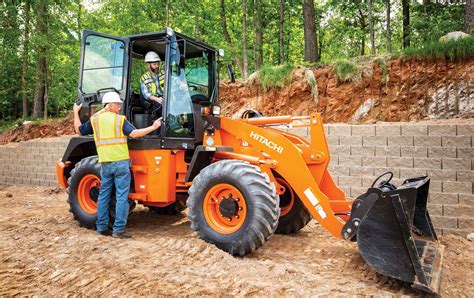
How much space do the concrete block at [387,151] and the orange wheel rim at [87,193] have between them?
4399 mm

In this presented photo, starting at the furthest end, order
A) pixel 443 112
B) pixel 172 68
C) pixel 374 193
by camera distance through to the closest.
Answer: pixel 443 112, pixel 172 68, pixel 374 193

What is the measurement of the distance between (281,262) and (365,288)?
104cm

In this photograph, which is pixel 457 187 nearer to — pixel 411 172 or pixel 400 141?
pixel 411 172

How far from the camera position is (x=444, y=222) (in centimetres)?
542

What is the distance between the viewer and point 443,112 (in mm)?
7527

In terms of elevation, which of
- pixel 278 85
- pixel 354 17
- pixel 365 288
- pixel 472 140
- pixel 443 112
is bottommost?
pixel 365 288

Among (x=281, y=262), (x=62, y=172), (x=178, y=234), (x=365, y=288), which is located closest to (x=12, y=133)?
(x=62, y=172)

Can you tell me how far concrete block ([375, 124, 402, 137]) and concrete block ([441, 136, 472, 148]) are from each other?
2.08 feet

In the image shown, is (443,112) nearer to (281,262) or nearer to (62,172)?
(281,262)

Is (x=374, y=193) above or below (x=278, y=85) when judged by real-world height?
below

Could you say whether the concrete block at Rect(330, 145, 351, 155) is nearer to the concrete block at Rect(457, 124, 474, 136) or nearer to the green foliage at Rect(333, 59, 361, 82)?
the concrete block at Rect(457, 124, 474, 136)

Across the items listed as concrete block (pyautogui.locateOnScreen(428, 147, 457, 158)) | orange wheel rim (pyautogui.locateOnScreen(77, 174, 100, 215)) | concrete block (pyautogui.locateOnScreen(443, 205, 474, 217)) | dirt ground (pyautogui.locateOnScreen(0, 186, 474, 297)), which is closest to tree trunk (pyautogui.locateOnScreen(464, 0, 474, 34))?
concrete block (pyautogui.locateOnScreen(428, 147, 457, 158))

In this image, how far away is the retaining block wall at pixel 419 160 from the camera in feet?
17.6

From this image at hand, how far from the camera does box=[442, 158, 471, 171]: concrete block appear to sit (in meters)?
5.38
